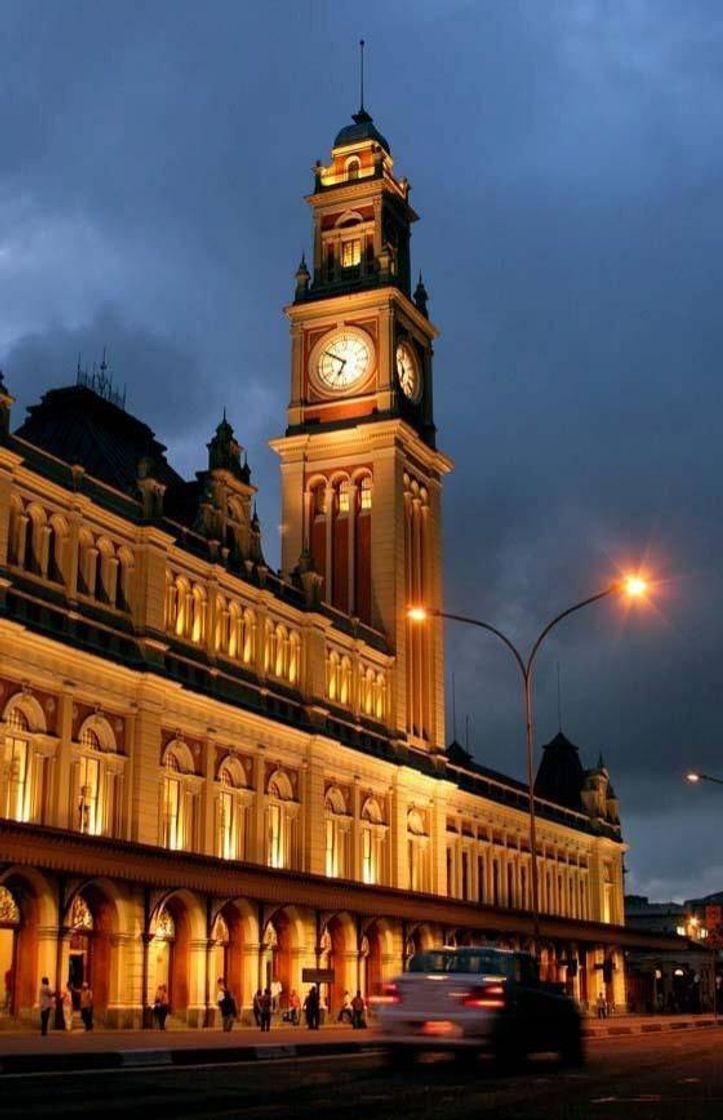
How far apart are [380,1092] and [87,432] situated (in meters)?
41.9

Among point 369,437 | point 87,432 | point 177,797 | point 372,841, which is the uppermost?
point 369,437

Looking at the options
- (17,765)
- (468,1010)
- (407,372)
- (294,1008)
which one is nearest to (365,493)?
(407,372)

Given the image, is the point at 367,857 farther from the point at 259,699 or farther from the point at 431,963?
the point at 431,963

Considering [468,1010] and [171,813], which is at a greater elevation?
[171,813]

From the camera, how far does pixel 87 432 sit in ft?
183

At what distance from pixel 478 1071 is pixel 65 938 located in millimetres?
22896

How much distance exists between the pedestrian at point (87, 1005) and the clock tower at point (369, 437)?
2689cm

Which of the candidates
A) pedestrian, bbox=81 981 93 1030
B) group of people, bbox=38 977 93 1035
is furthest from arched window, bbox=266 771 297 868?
group of people, bbox=38 977 93 1035

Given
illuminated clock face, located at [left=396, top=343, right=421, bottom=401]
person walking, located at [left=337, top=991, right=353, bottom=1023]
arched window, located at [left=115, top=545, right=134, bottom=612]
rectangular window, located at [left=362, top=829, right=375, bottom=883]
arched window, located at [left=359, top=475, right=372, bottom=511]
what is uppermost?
illuminated clock face, located at [left=396, top=343, right=421, bottom=401]

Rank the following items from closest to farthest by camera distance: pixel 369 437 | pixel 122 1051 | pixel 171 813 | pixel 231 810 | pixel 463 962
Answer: pixel 463 962 → pixel 122 1051 → pixel 171 813 → pixel 231 810 → pixel 369 437

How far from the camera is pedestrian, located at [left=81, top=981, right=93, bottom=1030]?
40.6 metres

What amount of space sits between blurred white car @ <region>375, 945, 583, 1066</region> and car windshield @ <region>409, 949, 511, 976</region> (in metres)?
0.01

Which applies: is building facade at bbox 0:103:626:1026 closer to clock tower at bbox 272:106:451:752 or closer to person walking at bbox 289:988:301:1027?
Answer: clock tower at bbox 272:106:451:752

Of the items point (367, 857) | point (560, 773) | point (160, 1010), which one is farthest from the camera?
point (560, 773)
